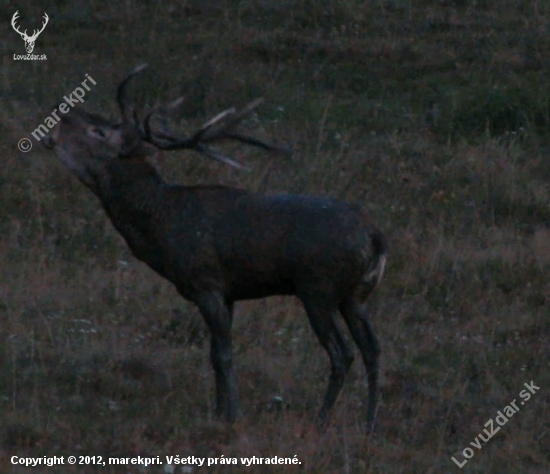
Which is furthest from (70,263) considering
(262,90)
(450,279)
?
(262,90)

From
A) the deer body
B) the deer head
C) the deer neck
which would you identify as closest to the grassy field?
the deer body

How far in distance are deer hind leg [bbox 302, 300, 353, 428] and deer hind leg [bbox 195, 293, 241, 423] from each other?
1.69 feet

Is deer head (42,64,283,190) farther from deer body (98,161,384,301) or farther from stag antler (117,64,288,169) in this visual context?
deer body (98,161,384,301)

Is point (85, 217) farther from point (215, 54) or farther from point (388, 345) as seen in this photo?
point (215, 54)

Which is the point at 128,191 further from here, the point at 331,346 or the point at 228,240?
the point at 331,346

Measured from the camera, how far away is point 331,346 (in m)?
7.78

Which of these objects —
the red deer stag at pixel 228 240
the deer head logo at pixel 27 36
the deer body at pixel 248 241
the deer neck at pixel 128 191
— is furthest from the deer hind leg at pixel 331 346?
the deer head logo at pixel 27 36

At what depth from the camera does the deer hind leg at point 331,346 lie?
7.68 m

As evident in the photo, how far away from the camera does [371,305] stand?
1040 centimetres

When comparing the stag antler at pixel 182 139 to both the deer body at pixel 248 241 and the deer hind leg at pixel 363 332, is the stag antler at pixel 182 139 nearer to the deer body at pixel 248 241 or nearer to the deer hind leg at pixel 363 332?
the deer body at pixel 248 241

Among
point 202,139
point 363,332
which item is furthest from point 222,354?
point 202,139

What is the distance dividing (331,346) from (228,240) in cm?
91

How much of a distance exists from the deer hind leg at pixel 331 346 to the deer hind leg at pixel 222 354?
20.2 inches

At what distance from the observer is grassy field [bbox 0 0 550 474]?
7.65m
